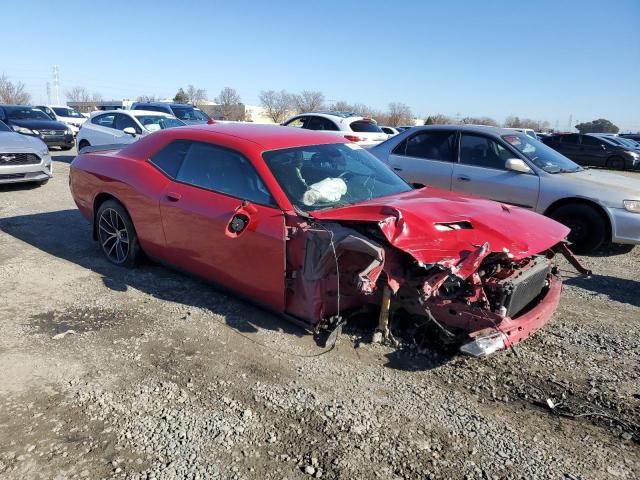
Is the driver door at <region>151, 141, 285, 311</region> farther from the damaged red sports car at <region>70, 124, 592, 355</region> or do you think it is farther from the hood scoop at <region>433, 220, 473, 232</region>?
the hood scoop at <region>433, 220, 473, 232</region>

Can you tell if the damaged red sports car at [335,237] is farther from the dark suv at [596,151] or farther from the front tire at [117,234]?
the dark suv at [596,151]

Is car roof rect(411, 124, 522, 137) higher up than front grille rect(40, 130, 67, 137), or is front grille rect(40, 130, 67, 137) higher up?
car roof rect(411, 124, 522, 137)

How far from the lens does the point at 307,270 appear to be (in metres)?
3.44

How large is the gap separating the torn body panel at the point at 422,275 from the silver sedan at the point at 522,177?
294 cm

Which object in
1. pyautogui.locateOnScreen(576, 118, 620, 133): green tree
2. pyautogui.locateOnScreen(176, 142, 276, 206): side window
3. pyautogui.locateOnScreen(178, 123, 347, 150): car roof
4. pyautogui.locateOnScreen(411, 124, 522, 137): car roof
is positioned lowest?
pyautogui.locateOnScreen(576, 118, 620, 133): green tree

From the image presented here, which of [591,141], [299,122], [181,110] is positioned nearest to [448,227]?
[299,122]

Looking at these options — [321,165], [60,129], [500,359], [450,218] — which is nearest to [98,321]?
[321,165]

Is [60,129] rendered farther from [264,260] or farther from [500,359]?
[500,359]

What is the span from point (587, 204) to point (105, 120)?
1093cm

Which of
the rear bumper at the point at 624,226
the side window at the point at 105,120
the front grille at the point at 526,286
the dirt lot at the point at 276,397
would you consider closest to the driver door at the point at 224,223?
the dirt lot at the point at 276,397

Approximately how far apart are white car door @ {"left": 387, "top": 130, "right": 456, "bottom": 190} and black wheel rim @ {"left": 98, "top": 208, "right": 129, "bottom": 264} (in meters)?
4.05

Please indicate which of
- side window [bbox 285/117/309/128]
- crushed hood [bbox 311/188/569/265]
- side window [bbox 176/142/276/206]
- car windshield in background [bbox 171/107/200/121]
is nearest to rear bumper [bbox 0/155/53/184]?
side window [bbox 176/142/276/206]

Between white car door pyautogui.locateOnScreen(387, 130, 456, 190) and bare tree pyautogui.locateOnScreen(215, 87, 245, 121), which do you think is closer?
white car door pyautogui.locateOnScreen(387, 130, 456, 190)

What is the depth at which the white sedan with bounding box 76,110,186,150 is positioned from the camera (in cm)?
1164
